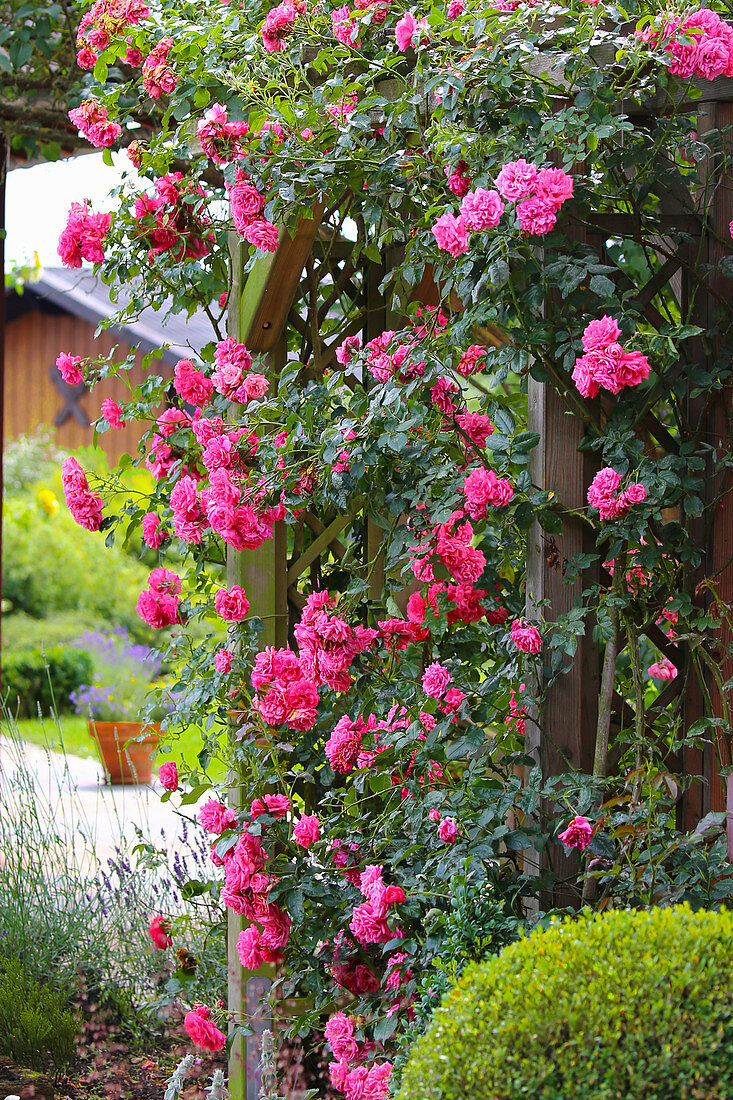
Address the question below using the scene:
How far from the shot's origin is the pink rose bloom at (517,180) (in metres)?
1.52

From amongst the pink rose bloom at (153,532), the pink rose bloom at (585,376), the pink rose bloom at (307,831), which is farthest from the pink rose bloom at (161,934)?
the pink rose bloom at (585,376)

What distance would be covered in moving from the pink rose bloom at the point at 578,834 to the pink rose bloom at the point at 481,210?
2.87ft

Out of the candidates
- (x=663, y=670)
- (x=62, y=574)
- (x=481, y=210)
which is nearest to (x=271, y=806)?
(x=663, y=670)

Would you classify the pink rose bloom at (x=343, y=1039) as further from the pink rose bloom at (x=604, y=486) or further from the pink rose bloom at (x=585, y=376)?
the pink rose bloom at (x=585, y=376)

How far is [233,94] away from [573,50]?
2.19 ft

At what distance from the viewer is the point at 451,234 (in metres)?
1.60

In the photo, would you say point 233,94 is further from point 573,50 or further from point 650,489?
point 650,489

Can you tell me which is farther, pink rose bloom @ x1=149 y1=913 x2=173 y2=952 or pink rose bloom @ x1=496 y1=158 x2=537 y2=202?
pink rose bloom @ x1=149 y1=913 x2=173 y2=952

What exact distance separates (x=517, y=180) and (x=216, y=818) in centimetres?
121

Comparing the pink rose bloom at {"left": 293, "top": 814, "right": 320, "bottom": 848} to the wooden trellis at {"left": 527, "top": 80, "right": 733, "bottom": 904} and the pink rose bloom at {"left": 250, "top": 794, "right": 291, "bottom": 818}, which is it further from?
the wooden trellis at {"left": 527, "top": 80, "right": 733, "bottom": 904}

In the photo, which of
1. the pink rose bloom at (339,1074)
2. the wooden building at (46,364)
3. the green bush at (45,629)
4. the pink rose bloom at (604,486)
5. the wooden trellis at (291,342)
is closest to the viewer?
the pink rose bloom at (604,486)

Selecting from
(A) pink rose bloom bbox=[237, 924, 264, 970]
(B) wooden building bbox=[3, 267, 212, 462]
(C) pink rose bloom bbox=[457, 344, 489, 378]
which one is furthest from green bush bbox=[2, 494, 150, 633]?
(C) pink rose bloom bbox=[457, 344, 489, 378]

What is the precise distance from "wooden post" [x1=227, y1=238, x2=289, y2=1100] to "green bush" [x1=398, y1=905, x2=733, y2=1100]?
0.95 meters

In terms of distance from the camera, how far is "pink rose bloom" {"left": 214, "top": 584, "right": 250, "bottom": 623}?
2051mm
